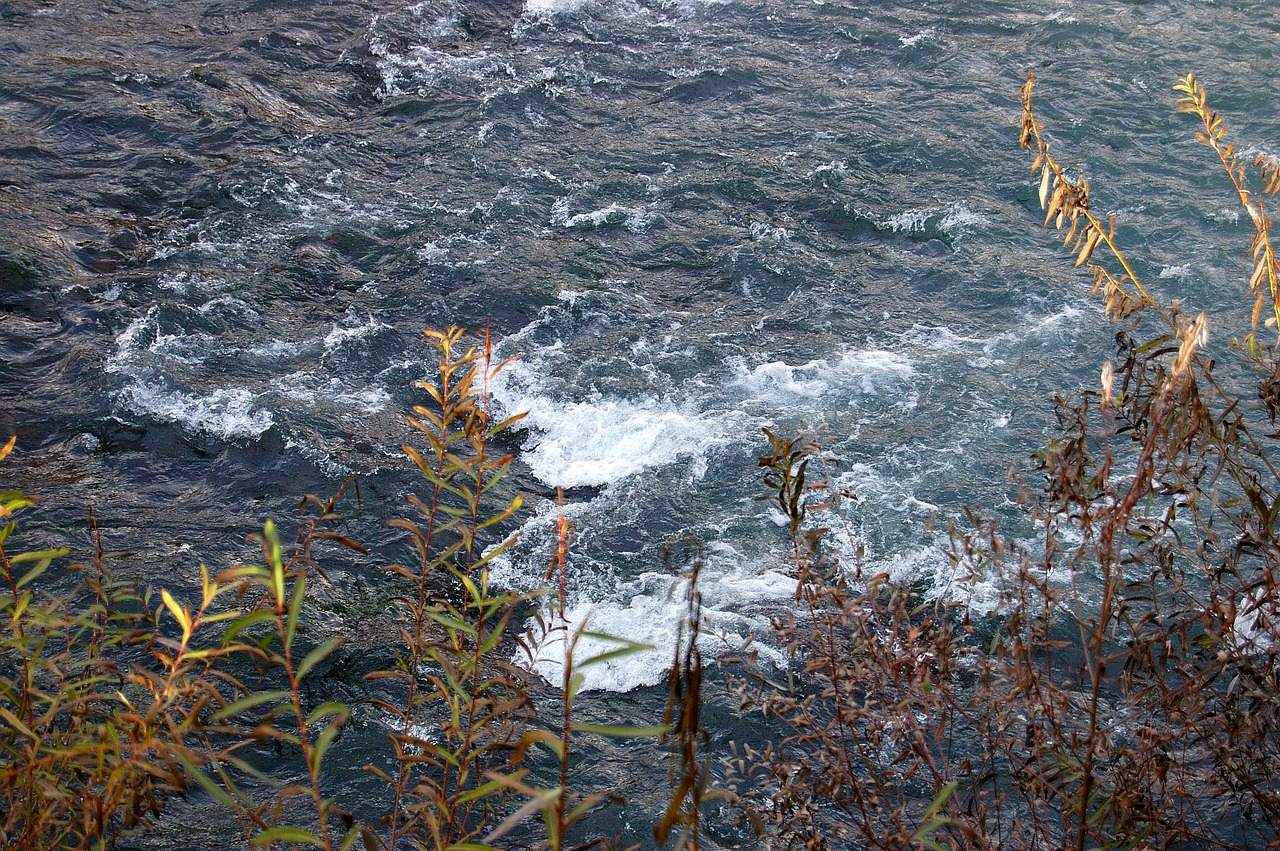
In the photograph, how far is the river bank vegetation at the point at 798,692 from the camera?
1883 millimetres

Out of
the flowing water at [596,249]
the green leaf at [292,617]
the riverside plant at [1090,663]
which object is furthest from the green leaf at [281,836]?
the flowing water at [596,249]

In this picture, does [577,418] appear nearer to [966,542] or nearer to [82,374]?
[82,374]

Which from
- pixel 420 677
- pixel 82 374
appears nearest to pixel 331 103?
pixel 82 374

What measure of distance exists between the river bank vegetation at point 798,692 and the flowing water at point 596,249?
0.54 metres

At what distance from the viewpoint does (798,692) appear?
3738 millimetres

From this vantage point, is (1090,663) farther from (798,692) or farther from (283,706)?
(283,706)

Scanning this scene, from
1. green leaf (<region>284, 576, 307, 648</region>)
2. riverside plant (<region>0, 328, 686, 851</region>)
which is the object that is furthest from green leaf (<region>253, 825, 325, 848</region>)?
green leaf (<region>284, 576, 307, 648</region>)

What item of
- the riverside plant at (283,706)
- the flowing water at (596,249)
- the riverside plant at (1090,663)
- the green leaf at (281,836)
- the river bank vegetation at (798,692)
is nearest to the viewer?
the green leaf at (281,836)

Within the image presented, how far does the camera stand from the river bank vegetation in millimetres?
1883

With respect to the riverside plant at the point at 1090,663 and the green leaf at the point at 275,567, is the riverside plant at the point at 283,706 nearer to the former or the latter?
the green leaf at the point at 275,567

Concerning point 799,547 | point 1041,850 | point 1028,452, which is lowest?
point 1028,452

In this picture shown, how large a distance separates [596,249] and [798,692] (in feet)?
11.2

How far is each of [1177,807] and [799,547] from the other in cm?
153

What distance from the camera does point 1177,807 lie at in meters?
2.98
